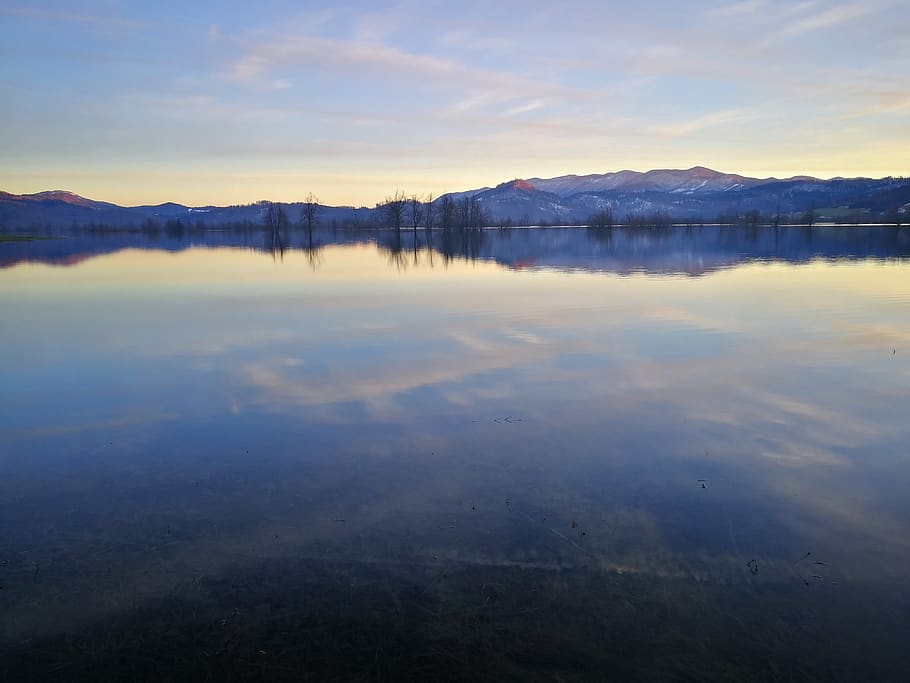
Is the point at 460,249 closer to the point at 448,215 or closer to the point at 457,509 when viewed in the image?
the point at 457,509

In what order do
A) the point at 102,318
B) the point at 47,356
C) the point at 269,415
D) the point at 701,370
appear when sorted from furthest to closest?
1. the point at 102,318
2. the point at 47,356
3. the point at 701,370
4. the point at 269,415

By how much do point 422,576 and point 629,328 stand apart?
12.2m

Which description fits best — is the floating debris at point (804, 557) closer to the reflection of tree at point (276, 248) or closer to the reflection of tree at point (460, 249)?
the reflection of tree at point (460, 249)

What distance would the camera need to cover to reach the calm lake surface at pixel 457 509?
4.43 m

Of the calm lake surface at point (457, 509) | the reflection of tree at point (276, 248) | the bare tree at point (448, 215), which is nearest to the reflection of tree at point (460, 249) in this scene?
the reflection of tree at point (276, 248)

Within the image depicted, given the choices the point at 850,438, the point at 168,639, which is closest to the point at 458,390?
the point at 850,438

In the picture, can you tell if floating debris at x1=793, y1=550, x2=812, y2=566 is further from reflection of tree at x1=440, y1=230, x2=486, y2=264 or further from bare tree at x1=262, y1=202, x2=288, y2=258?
bare tree at x1=262, y1=202, x2=288, y2=258

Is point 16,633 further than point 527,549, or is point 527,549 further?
point 527,549

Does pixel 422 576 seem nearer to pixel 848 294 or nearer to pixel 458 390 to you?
pixel 458 390

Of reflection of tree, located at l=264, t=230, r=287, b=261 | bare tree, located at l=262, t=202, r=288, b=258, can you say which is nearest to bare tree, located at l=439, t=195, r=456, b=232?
bare tree, located at l=262, t=202, r=288, b=258

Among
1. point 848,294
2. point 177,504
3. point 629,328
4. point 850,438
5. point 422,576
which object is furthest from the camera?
point 848,294

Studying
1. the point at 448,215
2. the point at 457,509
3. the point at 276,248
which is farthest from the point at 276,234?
the point at 457,509

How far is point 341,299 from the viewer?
75.6 feet

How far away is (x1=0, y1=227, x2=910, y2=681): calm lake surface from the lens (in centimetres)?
443
